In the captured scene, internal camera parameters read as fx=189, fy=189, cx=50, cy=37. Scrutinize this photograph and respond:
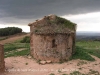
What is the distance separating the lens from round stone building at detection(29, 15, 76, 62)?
713 inches

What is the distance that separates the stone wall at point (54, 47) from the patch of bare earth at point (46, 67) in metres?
0.90

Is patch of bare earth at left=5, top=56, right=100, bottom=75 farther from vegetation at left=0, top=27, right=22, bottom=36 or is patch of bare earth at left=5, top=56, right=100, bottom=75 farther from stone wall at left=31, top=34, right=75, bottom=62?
vegetation at left=0, top=27, right=22, bottom=36

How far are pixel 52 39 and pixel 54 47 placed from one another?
2.60ft

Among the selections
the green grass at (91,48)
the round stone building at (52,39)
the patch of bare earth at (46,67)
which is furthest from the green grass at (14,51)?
the green grass at (91,48)

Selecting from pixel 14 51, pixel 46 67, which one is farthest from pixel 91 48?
pixel 46 67

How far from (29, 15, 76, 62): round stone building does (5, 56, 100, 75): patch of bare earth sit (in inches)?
39.5

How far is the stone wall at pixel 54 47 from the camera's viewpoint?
18109mm

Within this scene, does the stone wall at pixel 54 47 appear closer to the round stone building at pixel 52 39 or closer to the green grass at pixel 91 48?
the round stone building at pixel 52 39

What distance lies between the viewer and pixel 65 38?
1839 centimetres

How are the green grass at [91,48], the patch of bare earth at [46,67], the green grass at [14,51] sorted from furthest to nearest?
the green grass at [91,48] < the green grass at [14,51] < the patch of bare earth at [46,67]

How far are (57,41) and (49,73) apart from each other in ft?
13.8

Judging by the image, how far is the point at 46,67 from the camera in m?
16.4

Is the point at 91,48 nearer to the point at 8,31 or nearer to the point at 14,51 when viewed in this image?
the point at 14,51

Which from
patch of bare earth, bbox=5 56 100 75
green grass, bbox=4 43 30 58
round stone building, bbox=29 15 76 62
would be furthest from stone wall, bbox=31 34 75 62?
green grass, bbox=4 43 30 58
